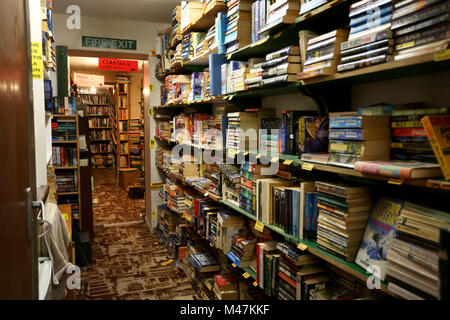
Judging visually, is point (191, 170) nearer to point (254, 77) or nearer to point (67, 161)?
point (254, 77)

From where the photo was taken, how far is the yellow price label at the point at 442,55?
3.89 feet

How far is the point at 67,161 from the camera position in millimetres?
5301

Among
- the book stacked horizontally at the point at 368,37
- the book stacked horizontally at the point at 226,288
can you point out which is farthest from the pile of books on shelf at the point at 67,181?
the book stacked horizontally at the point at 368,37

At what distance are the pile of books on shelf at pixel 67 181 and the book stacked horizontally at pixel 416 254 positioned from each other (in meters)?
4.86

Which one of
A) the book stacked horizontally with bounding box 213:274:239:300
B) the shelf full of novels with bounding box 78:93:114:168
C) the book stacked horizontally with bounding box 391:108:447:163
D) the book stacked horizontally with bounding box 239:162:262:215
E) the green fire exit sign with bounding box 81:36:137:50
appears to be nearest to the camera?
the book stacked horizontally with bounding box 391:108:447:163

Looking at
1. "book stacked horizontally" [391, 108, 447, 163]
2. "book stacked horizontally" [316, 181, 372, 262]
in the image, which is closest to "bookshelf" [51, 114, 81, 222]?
"book stacked horizontally" [316, 181, 372, 262]

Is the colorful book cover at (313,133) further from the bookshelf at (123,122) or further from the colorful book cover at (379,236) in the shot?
the bookshelf at (123,122)

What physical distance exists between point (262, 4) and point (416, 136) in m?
1.47

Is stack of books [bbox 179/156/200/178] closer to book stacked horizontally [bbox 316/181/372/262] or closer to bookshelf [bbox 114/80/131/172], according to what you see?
book stacked horizontally [bbox 316/181/372/262]

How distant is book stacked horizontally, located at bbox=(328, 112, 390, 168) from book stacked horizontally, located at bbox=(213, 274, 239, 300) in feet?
6.13

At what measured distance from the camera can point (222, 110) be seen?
3.42 m

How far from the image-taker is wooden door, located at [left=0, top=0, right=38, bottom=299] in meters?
1.21
